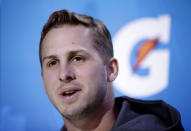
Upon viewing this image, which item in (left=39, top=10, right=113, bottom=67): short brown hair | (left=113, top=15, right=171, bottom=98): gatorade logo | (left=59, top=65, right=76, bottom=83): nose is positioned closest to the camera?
(left=59, top=65, right=76, bottom=83): nose

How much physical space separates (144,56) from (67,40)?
0.67 m

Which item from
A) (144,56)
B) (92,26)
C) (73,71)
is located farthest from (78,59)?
(144,56)

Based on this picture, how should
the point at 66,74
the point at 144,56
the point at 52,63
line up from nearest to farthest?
the point at 66,74, the point at 52,63, the point at 144,56

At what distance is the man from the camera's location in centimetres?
78

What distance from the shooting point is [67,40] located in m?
0.84

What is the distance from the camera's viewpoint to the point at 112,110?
2.98 ft

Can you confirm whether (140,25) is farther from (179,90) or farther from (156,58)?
(179,90)

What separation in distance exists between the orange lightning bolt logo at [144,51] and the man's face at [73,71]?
1.73 feet

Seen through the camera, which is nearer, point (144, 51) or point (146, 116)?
point (146, 116)

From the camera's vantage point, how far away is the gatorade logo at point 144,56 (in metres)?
1.32

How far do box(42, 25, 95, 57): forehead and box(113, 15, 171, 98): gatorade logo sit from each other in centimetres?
56

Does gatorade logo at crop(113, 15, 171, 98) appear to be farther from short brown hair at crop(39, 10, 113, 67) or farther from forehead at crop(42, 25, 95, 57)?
forehead at crop(42, 25, 95, 57)

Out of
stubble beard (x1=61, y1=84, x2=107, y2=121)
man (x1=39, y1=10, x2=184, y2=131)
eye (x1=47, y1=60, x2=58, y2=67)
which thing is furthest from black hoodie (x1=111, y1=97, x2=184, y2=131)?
eye (x1=47, y1=60, x2=58, y2=67)

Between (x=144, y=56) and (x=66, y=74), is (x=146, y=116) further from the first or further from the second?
(x=144, y=56)
